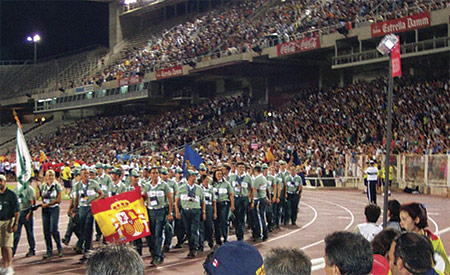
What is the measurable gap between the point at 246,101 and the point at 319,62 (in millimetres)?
6977

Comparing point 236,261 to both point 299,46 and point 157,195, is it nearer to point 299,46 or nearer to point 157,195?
point 157,195

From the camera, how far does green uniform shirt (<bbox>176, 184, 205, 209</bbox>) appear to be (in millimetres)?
11438

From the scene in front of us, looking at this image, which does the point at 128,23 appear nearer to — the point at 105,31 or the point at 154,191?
the point at 105,31

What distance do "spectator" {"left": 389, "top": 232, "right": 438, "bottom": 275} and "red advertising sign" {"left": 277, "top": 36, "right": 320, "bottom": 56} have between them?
3086 centimetres

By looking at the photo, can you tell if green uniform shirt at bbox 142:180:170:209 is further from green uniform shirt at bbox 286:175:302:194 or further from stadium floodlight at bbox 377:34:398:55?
green uniform shirt at bbox 286:175:302:194

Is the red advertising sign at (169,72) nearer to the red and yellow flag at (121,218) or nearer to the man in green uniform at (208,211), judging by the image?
the man in green uniform at (208,211)

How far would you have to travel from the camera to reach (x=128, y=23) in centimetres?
6197

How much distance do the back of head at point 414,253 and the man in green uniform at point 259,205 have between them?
9.11 meters

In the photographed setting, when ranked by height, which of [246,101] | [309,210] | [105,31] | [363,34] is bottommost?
[309,210]

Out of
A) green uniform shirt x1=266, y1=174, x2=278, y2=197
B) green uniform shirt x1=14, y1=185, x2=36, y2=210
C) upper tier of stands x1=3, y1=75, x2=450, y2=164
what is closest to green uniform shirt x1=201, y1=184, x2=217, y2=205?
green uniform shirt x1=266, y1=174, x2=278, y2=197

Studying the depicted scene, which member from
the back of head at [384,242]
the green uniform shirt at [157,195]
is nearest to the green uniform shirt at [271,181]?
the green uniform shirt at [157,195]

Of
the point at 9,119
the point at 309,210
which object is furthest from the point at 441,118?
the point at 9,119

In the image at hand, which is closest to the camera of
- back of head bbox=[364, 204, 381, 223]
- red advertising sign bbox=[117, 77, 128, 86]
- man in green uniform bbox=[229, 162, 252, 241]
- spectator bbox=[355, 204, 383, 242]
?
spectator bbox=[355, 204, 383, 242]

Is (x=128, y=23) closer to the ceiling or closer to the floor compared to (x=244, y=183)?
closer to the ceiling
